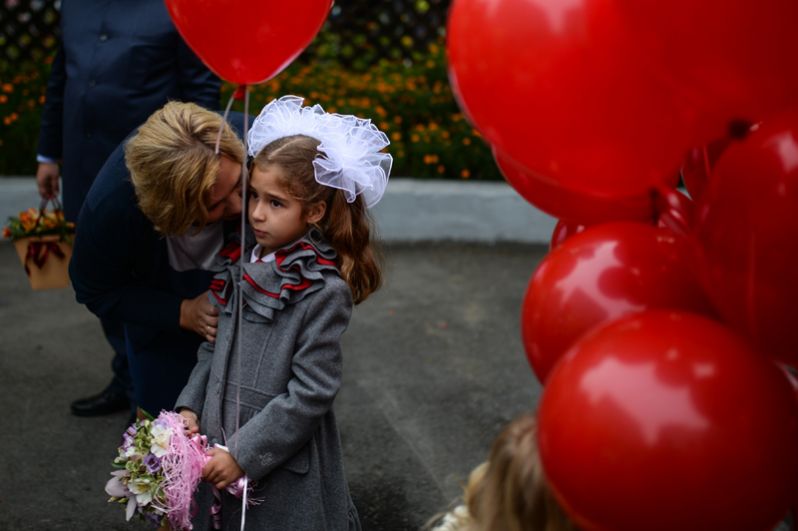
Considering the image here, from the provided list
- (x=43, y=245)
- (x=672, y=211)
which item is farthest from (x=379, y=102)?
(x=672, y=211)

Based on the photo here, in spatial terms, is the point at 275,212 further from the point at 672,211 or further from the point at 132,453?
the point at 672,211

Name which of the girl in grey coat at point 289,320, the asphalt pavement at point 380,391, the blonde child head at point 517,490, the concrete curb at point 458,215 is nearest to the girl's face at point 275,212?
the girl in grey coat at point 289,320

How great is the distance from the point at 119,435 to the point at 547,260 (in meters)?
2.62

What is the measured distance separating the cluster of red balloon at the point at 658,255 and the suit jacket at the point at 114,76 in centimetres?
213

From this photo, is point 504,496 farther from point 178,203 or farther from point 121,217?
point 121,217

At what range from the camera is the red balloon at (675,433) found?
1.11 meters

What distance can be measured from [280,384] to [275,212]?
39cm

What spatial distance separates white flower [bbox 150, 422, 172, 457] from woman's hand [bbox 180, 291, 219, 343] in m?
0.29

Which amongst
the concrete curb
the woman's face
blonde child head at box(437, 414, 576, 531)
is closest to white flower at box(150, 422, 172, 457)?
the woman's face

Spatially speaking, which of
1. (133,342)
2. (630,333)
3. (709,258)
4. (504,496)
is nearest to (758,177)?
(709,258)

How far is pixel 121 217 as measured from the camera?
233 centimetres

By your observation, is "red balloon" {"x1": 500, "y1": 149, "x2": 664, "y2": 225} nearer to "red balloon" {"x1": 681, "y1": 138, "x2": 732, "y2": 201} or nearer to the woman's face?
"red balloon" {"x1": 681, "y1": 138, "x2": 732, "y2": 201}

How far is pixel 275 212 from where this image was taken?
215 cm

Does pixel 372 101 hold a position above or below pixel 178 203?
below
